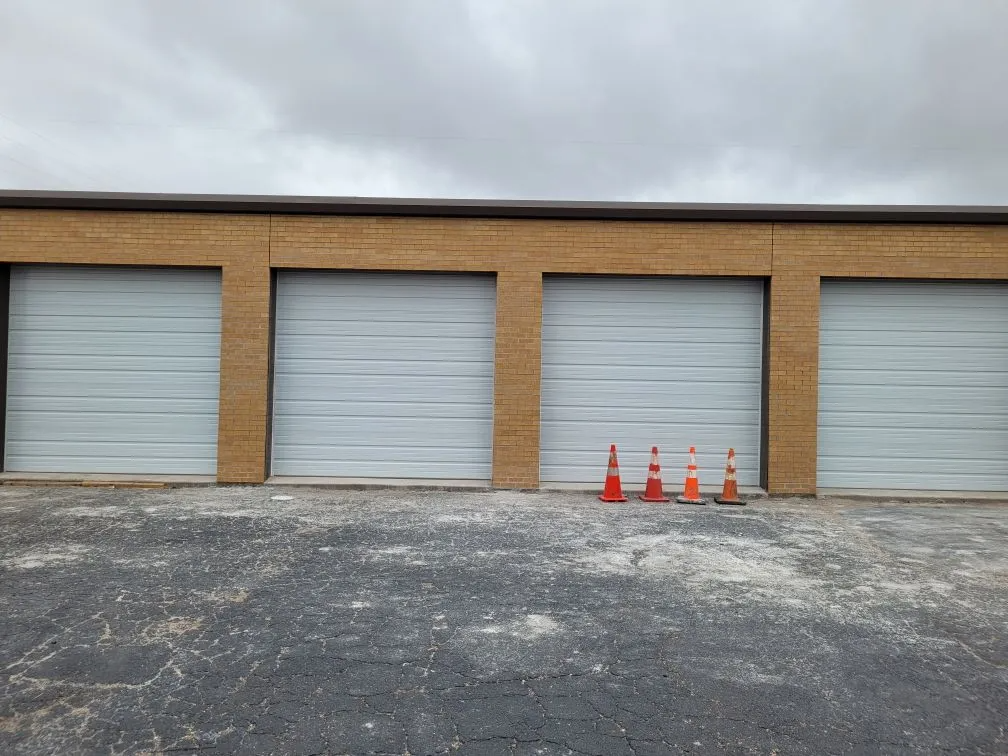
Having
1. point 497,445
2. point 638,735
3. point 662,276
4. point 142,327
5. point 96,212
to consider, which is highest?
point 96,212

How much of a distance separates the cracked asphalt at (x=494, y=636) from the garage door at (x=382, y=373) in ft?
8.57

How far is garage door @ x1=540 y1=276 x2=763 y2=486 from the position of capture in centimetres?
1097

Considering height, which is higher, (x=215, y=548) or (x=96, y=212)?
(x=96, y=212)

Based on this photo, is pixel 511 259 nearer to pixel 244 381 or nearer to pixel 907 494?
pixel 244 381

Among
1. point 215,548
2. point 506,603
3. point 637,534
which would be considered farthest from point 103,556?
point 637,534

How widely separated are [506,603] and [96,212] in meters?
9.05

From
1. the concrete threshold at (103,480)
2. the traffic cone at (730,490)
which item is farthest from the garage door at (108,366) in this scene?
the traffic cone at (730,490)

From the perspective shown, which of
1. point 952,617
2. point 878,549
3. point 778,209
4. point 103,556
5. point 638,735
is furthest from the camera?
point 778,209

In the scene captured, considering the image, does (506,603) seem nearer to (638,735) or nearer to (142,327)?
(638,735)

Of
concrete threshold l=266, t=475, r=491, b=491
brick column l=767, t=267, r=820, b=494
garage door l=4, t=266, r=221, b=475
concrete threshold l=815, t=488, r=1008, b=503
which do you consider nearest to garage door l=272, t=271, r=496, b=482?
concrete threshold l=266, t=475, r=491, b=491

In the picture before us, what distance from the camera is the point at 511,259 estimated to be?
10766 millimetres

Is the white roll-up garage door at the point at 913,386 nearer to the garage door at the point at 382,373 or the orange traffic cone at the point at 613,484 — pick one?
the orange traffic cone at the point at 613,484

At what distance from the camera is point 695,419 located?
11.0 meters

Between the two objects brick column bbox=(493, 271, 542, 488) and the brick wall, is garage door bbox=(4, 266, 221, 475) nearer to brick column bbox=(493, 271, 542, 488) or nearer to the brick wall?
the brick wall
